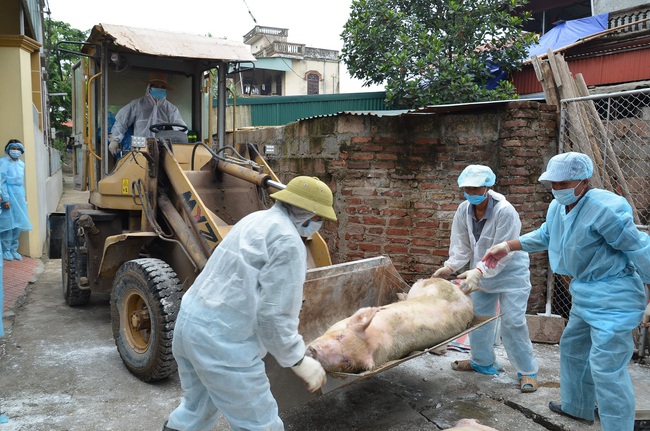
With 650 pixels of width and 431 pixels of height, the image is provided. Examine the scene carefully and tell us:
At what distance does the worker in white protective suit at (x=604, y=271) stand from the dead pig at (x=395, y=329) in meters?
0.86

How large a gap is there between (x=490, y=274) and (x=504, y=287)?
0.77ft

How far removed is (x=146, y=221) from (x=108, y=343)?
49.3 inches

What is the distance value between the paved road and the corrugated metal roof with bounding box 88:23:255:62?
2857 mm

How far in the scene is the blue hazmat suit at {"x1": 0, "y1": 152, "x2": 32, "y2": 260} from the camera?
812 cm

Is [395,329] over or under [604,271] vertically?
under

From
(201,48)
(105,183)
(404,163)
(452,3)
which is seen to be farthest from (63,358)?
(452,3)

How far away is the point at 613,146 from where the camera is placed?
579 cm

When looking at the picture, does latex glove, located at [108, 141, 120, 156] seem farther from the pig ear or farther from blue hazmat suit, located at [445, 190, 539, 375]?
blue hazmat suit, located at [445, 190, 539, 375]

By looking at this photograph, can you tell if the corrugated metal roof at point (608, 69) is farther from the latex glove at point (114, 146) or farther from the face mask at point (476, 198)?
the latex glove at point (114, 146)

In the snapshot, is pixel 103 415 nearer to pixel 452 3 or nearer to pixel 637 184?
pixel 637 184

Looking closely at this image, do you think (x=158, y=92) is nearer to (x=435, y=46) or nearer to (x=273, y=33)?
(x=435, y=46)

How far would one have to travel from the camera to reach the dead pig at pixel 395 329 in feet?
10.7

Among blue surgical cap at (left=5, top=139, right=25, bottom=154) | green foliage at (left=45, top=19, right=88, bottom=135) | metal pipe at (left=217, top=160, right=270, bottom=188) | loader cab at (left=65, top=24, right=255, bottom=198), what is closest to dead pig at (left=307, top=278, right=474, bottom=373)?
metal pipe at (left=217, top=160, right=270, bottom=188)

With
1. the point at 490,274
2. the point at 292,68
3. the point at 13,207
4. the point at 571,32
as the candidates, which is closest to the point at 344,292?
the point at 490,274
